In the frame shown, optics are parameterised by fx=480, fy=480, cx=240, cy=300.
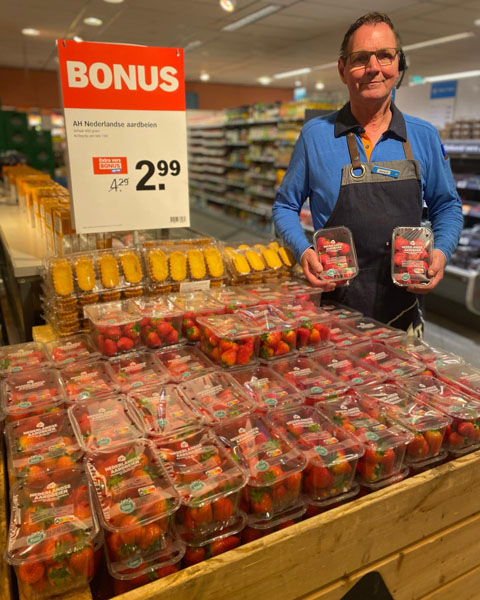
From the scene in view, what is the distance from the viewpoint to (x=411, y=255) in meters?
1.91

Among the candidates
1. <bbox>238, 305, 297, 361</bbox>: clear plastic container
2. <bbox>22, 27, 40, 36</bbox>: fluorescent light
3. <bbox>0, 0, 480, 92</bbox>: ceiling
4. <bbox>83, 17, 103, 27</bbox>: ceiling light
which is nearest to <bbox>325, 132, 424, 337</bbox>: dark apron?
<bbox>238, 305, 297, 361</bbox>: clear plastic container

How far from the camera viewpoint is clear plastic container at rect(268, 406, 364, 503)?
110cm

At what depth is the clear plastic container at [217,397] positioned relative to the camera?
4.06ft

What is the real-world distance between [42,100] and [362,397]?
Answer: 53.7ft

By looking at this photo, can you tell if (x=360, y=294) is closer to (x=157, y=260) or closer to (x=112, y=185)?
(x=157, y=260)

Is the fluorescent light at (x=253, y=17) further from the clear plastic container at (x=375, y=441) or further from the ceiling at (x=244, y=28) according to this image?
the clear plastic container at (x=375, y=441)

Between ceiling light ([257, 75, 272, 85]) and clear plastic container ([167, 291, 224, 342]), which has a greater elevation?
ceiling light ([257, 75, 272, 85])

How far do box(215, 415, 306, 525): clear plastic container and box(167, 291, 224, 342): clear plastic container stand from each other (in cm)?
54

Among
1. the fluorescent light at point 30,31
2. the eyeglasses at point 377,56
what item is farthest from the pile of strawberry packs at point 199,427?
the fluorescent light at point 30,31

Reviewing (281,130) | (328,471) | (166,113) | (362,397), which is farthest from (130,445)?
(281,130)

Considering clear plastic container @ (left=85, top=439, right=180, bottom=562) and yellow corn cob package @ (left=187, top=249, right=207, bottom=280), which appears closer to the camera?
clear plastic container @ (left=85, top=439, right=180, bottom=562)

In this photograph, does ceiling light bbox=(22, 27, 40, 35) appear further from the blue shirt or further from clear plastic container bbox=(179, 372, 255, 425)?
clear plastic container bbox=(179, 372, 255, 425)

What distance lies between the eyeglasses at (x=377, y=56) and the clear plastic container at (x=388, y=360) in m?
1.05

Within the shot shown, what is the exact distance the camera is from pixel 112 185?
196 cm
